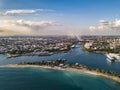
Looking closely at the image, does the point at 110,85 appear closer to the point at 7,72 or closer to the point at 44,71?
the point at 44,71

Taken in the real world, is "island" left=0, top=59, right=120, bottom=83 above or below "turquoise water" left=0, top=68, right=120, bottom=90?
above

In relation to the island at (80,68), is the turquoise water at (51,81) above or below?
below

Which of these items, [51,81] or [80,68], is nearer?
[51,81]

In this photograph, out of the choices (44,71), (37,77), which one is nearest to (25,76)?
(37,77)

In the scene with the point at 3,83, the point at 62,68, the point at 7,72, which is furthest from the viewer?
the point at 62,68

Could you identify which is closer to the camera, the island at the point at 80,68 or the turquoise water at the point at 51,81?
the turquoise water at the point at 51,81

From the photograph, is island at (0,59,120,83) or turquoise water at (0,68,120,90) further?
island at (0,59,120,83)

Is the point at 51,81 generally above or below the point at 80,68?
below

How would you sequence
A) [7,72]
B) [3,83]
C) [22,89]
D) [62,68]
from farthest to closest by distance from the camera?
[62,68] < [7,72] < [3,83] < [22,89]
